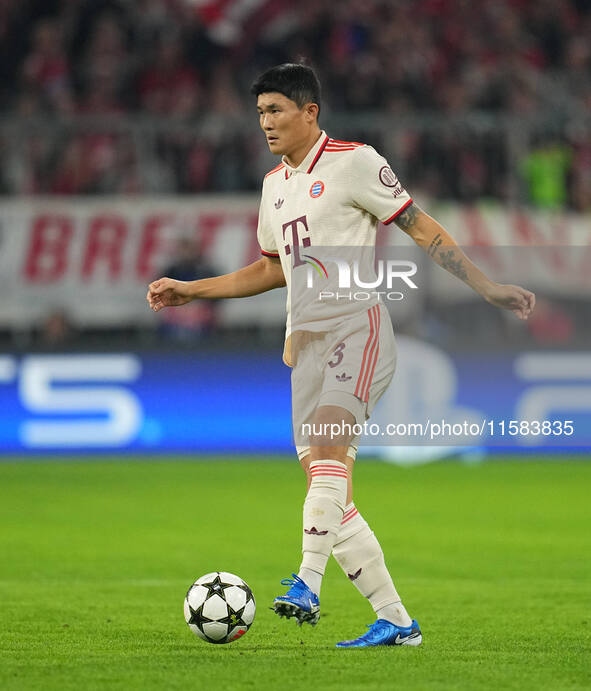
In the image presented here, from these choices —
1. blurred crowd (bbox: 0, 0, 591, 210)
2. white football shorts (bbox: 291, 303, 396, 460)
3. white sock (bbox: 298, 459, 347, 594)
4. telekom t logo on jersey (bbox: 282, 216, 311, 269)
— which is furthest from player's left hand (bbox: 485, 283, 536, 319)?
blurred crowd (bbox: 0, 0, 591, 210)

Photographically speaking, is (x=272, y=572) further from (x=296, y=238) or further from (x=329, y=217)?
(x=329, y=217)

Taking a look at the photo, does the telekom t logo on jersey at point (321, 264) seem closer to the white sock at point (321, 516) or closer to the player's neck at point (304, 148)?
the player's neck at point (304, 148)

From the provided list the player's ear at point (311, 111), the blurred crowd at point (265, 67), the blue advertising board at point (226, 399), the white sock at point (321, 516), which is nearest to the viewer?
the white sock at point (321, 516)

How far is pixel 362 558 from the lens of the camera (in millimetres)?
5027

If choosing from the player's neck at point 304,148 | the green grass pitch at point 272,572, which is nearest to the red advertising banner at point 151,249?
the green grass pitch at point 272,572

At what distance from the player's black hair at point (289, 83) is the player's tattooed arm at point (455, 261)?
60 cm

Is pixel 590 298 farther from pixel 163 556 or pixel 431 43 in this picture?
pixel 163 556

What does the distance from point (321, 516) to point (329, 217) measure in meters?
1.14

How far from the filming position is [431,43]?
1706 centimetres

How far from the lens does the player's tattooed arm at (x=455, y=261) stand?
493 cm

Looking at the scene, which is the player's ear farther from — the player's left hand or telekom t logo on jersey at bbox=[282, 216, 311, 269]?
the player's left hand

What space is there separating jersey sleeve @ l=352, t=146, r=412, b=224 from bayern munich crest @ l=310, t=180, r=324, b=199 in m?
0.13

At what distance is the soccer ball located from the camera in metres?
5.11

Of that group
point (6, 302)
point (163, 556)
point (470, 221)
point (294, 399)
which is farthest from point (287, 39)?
point (294, 399)
